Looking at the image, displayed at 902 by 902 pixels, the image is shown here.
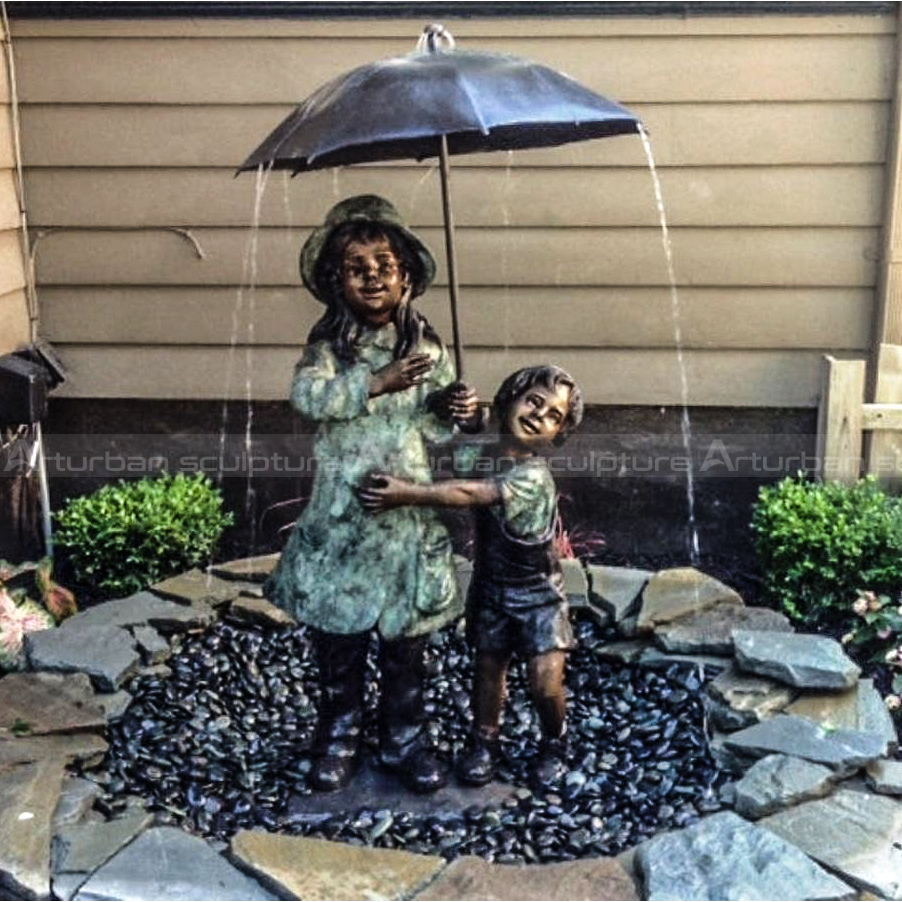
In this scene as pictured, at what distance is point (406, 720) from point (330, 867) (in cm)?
59

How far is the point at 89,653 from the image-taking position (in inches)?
147

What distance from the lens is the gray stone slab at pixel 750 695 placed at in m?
3.40

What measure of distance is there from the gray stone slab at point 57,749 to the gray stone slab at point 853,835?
175 centimetres

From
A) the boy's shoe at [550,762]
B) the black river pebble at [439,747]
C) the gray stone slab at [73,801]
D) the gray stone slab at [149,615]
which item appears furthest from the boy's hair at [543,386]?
the gray stone slab at [149,615]

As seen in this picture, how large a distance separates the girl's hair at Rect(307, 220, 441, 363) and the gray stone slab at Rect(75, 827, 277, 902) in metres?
1.23

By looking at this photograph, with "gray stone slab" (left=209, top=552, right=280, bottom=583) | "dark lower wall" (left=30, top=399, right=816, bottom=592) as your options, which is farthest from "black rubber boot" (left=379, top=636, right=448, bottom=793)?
"dark lower wall" (left=30, top=399, right=816, bottom=592)

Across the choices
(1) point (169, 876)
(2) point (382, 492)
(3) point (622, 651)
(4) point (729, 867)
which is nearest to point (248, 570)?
(3) point (622, 651)

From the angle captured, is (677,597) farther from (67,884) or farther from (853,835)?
(67,884)

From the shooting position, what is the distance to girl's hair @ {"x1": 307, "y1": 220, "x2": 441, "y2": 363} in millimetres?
3018

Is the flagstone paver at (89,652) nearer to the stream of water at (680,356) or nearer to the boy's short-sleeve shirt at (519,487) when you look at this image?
the boy's short-sleeve shirt at (519,487)

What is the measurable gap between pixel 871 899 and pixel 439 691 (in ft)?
5.00

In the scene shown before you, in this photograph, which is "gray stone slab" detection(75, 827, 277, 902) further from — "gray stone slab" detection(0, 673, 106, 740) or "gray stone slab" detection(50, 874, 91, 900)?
"gray stone slab" detection(0, 673, 106, 740)

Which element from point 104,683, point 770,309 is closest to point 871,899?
point 104,683

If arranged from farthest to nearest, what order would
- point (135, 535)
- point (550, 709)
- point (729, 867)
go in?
point (135, 535) → point (550, 709) → point (729, 867)
